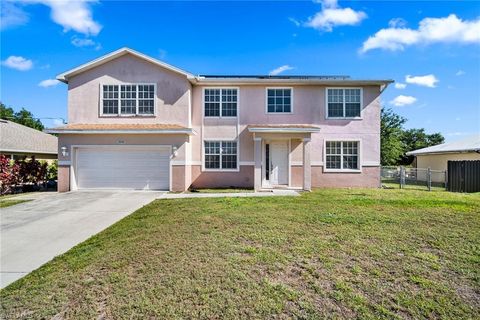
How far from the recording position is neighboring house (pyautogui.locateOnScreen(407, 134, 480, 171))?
59.1 feet

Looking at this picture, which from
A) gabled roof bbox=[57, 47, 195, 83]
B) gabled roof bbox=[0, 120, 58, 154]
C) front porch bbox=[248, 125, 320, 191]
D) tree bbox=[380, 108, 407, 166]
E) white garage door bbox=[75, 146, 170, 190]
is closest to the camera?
white garage door bbox=[75, 146, 170, 190]

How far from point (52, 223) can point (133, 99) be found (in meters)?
8.61

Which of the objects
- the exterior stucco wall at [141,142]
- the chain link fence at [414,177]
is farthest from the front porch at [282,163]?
the chain link fence at [414,177]

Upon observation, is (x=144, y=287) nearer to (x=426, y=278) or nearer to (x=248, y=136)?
(x=426, y=278)

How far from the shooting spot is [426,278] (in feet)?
13.5

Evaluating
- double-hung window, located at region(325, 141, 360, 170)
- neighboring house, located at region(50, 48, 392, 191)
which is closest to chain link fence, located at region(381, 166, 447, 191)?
double-hung window, located at region(325, 141, 360, 170)

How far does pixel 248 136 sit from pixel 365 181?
285 inches

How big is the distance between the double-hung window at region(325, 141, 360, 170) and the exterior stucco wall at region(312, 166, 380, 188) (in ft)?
1.38

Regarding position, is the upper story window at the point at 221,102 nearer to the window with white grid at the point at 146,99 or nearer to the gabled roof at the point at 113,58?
the gabled roof at the point at 113,58

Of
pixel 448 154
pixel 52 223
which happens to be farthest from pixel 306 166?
pixel 448 154

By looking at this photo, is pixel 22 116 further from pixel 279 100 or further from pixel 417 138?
pixel 417 138

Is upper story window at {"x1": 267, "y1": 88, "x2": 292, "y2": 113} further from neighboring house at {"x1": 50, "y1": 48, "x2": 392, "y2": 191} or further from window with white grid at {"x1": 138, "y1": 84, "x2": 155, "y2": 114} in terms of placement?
window with white grid at {"x1": 138, "y1": 84, "x2": 155, "y2": 114}

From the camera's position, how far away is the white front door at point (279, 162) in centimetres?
1538

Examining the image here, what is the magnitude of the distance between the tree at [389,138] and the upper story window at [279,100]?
19946 mm
